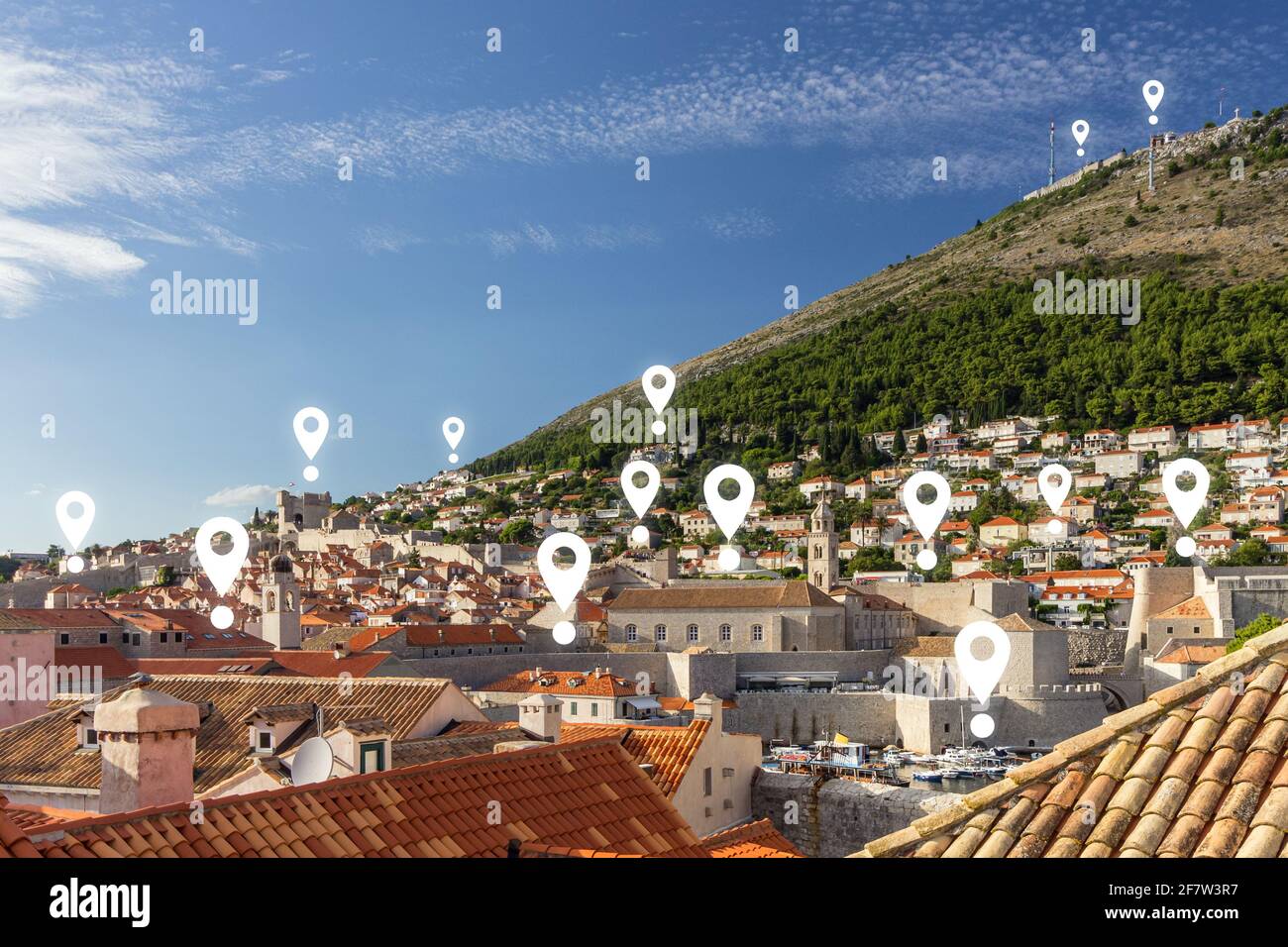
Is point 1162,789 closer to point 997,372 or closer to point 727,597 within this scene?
point 727,597

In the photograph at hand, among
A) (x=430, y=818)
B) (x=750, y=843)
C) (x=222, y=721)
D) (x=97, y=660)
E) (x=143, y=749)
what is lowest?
(x=97, y=660)

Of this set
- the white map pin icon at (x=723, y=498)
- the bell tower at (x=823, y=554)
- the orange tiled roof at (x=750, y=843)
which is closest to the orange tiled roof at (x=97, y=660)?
the orange tiled roof at (x=750, y=843)

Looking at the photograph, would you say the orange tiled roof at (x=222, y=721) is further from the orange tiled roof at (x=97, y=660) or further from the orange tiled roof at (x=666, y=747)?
the orange tiled roof at (x=97, y=660)

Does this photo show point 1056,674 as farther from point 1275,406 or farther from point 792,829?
point 1275,406

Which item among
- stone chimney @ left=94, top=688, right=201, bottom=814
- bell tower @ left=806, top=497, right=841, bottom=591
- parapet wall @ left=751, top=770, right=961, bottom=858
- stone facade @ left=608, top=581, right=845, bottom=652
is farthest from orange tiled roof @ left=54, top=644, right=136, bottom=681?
bell tower @ left=806, top=497, right=841, bottom=591

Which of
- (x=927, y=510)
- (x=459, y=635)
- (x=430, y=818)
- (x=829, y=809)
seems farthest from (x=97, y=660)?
(x=927, y=510)

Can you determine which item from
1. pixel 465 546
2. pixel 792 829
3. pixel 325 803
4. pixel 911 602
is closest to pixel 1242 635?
pixel 911 602

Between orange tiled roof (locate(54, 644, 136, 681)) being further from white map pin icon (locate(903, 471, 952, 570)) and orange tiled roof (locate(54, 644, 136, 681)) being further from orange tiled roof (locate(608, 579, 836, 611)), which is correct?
orange tiled roof (locate(608, 579, 836, 611))
